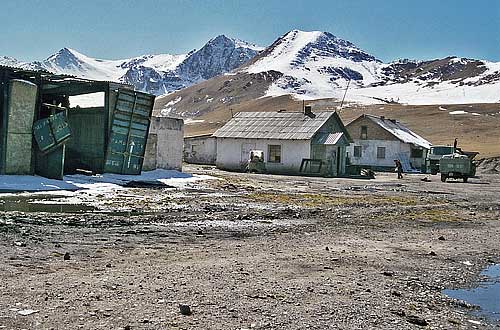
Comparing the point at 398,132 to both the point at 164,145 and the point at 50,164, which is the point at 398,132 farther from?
the point at 50,164

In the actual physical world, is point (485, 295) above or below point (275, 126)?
below

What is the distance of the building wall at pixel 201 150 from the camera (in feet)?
171

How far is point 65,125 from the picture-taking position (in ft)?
75.7

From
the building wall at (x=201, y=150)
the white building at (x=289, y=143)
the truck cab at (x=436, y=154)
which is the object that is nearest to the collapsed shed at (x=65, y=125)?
the white building at (x=289, y=143)

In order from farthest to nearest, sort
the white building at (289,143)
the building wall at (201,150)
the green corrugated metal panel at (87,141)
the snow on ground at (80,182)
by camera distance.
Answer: the building wall at (201,150), the white building at (289,143), the green corrugated metal panel at (87,141), the snow on ground at (80,182)

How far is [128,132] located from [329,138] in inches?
769

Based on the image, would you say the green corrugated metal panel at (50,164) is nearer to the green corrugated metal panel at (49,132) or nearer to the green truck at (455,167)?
the green corrugated metal panel at (49,132)

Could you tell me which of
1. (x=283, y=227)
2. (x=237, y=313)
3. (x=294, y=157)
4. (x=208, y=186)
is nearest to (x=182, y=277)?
(x=237, y=313)

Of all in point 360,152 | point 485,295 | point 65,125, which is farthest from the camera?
point 360,152

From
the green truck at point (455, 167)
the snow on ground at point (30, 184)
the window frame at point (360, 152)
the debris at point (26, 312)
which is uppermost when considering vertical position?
the window frame at point (360, 152)

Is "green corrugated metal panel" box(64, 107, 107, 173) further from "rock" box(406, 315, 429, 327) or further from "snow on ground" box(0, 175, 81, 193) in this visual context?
"rock" box(406, 315, 429, 327)

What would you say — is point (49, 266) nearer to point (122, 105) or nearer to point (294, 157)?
point (122, 105)

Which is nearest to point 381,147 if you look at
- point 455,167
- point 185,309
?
point 455,167

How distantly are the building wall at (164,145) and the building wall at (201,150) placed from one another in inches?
677
